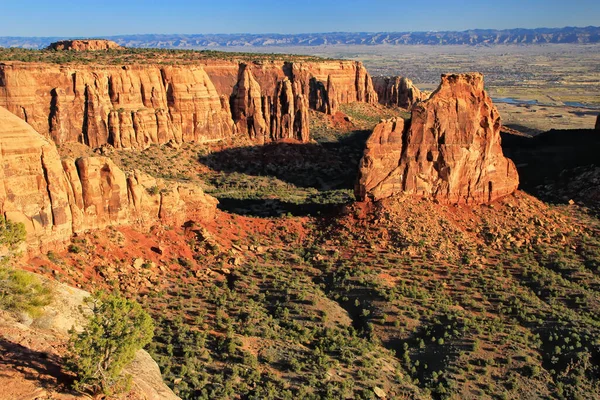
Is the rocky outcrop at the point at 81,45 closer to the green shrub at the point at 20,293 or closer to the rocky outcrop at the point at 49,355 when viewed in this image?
the rocky outcrop at the point at 49,355

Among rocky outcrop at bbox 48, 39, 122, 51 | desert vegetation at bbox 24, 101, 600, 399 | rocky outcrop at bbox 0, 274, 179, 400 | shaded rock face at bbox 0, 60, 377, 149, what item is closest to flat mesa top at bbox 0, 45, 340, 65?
rocky outcrop at bbox 48, 39, 122, 51

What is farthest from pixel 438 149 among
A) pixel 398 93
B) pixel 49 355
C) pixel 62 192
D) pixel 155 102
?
pixel 398 93

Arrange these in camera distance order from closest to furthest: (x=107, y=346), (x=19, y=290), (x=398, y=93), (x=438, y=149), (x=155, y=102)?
(x=107, y=346), (x=19, y=290), (x=438, y=149), (x=155, y=102), (x=398, y=93)

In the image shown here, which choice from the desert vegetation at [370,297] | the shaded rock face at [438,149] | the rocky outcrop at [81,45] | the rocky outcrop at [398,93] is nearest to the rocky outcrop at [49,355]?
the desert vegetation at [370,297]

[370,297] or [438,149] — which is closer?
[370,297]

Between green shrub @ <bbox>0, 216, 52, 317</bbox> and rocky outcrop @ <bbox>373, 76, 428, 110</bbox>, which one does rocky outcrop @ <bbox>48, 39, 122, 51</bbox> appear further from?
green shrub @ <bbox>0, 216, 52, 317</bbox>

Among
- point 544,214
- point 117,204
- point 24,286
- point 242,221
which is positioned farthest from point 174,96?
point 24,286

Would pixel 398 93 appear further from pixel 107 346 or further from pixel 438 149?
pixel 107 346
